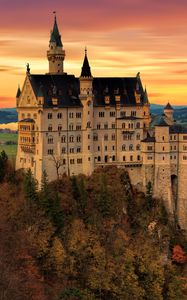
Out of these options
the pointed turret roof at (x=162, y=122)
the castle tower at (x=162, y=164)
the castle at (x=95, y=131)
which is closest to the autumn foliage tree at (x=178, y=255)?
the castle at (x=95, y=131)

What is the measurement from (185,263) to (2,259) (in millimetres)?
Result: 35752

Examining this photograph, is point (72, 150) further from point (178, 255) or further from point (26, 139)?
point (178, 255)

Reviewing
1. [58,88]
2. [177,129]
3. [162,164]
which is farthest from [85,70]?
[162,164]

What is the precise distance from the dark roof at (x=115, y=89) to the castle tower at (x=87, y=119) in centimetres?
254

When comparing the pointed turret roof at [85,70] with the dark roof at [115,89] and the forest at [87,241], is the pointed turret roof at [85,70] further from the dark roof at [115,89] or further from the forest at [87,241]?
the forest at [87,241]

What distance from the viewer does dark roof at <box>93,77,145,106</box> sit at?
12456 centimetres

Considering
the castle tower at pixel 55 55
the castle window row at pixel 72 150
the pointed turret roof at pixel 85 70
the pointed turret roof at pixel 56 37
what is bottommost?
the castle window row at pixel 72 150

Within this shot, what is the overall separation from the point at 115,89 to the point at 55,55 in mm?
11977

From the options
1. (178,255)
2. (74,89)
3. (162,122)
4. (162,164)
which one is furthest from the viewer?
(162,122)

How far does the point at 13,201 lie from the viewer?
367ft

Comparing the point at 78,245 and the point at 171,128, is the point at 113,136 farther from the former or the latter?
the point at 78,245

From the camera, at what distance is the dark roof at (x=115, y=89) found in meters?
125

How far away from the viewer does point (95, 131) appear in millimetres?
123625

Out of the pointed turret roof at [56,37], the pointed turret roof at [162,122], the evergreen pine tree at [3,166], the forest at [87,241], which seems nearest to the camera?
the forest at [87,241]
